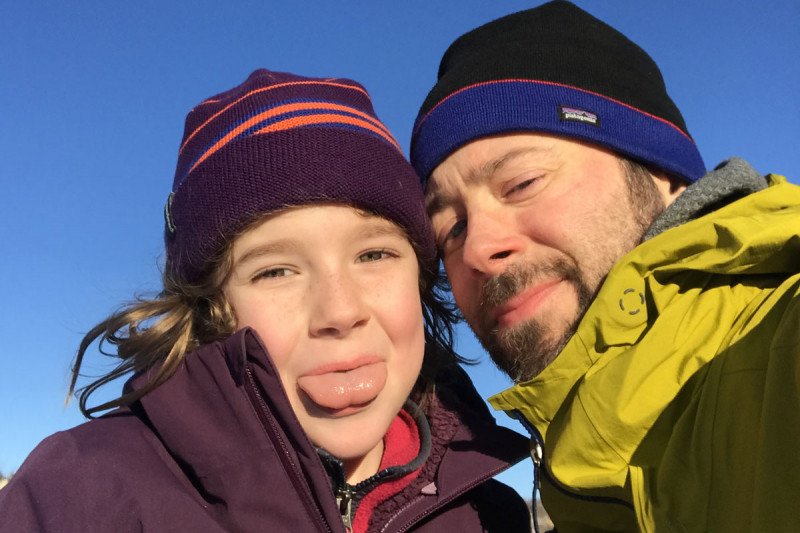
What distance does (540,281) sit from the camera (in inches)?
130

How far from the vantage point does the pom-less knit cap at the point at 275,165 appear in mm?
2732

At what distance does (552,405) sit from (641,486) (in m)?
0.54

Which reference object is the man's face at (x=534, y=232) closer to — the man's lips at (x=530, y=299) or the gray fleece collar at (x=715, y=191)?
the man's lips at (x=530, y=299)

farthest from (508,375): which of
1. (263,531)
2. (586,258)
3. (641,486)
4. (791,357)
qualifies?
(791,357)

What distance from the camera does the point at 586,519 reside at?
271cm

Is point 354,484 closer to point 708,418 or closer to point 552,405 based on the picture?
point 552,405

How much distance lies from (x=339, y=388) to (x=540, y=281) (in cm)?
121

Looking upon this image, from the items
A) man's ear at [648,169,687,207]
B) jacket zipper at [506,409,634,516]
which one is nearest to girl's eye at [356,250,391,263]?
jacket zipper at [506,409,634,516]

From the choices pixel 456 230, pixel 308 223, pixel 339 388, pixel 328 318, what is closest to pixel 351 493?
pixel 339 388

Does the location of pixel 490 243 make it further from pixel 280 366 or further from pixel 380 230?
pixel 280 366

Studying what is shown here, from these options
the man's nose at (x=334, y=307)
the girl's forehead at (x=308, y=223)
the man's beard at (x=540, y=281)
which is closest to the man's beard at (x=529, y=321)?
the man's beard at (x=540, y=281)

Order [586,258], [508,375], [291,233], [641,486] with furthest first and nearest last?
[508,375], [586,258], [291,233], [641,486]

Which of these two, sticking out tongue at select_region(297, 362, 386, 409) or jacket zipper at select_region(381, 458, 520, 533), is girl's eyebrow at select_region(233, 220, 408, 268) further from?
jacket zipper at select_region(381, 458, 520, 533)

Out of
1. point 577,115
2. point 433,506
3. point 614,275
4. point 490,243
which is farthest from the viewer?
point 577,115
